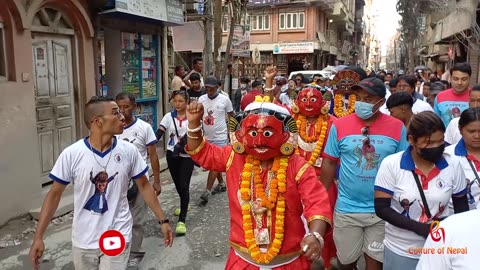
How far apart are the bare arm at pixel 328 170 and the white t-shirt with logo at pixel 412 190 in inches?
35.7

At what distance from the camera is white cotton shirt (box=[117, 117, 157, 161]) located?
4555 mm

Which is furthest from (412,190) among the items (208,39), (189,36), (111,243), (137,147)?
(189,36)

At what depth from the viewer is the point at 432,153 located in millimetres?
2783

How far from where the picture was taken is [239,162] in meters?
2.79

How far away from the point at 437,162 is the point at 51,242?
14.2 ft

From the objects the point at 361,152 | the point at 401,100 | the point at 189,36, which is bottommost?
the point at 361,152

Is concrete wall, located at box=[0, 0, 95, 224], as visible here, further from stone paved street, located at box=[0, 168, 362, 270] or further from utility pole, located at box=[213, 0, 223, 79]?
utility pole, located at box=[213, 0, 223, 79]

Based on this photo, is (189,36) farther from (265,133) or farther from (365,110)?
(265,133)

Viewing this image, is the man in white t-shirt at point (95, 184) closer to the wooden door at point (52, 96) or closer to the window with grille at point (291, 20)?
the wooden door at point (52, 96)

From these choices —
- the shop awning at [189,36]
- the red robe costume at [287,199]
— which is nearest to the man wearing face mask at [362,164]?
the red robe costume at [287,199]

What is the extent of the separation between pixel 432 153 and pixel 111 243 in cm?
217

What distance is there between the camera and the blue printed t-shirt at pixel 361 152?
358 cm

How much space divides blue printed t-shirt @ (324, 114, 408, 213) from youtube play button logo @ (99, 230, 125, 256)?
1732 millimetres

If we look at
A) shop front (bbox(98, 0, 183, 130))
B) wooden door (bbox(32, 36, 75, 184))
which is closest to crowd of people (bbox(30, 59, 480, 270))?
wooden door (bbox(32, 36, 75, 184))
